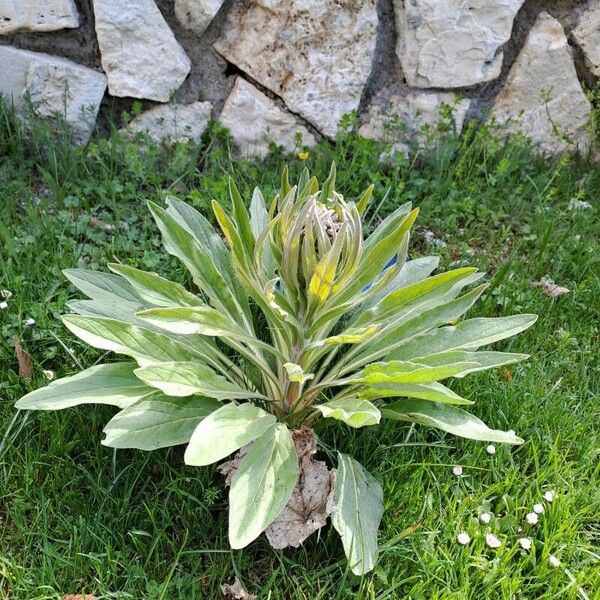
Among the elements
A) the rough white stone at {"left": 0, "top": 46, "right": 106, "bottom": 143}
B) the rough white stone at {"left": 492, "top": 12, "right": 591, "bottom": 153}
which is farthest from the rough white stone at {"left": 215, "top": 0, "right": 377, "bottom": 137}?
the rough white stone at {"left": 492, "top": 12, "right": 591, "bottom": 153}

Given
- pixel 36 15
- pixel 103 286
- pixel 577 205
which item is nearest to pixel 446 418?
pixel 103 286

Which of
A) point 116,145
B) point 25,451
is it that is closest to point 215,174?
point 116,145

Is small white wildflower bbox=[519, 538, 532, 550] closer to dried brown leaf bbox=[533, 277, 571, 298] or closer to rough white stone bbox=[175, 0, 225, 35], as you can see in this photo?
dried brown leaf bbox=[533, 277, 571, 298]

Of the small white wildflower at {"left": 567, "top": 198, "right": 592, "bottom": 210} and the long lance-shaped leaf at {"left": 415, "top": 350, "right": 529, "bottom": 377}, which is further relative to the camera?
the small white wildflower at {"left": 567, "top": 198, "right": 592, "bottom": 210}

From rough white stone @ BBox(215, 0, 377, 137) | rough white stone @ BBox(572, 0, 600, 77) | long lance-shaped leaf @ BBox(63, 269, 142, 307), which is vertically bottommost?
long lance-shaped leaf @ BBox(63, 269, 142, 307)

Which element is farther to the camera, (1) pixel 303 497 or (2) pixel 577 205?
(2) pixel 577 205

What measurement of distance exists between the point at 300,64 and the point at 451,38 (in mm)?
689

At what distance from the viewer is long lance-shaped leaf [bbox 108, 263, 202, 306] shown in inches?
78.7

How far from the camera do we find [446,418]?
203 centimetres

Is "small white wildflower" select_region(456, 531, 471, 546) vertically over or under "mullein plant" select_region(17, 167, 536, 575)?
under

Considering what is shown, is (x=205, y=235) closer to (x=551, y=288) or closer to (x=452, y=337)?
(x=452, y=337)

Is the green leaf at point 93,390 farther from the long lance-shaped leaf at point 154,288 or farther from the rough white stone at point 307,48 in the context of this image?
the rough white stone at point 307,48

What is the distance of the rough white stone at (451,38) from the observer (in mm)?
3201

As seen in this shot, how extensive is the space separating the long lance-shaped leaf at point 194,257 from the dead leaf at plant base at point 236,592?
74cm
